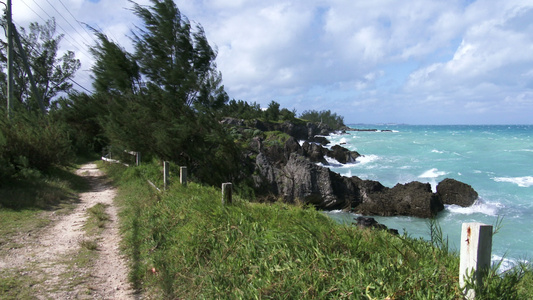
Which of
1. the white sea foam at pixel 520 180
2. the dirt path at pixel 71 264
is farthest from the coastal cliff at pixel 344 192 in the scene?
the dirt path at pixel 71 264

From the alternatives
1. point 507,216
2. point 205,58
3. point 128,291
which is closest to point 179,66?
point 205,58

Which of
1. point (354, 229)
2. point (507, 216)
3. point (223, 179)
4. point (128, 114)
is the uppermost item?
point (128, 114)

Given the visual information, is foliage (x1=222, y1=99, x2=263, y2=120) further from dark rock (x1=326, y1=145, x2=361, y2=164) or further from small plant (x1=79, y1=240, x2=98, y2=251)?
small plant (x1=79, y1=240, x2=98, y2=251)

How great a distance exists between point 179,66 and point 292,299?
14424 mm

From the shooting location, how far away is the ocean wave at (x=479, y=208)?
59.1 feet

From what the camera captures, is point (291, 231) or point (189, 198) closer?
point (291, 231)

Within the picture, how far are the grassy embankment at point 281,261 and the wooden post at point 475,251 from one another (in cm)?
10

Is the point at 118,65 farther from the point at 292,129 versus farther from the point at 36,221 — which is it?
the point at 292,129

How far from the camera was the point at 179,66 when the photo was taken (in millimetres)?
16016

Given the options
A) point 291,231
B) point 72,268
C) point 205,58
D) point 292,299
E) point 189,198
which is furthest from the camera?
point 205,58

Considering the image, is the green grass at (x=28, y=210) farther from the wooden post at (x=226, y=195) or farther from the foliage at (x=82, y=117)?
the foliage at (x=82, y=117)

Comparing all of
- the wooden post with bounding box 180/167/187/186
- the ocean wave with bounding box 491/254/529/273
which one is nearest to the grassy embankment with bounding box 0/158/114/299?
the wooden post with bounding box 180/167/187/186

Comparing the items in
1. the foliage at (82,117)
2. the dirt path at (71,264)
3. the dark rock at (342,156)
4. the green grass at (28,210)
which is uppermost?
the foliage at (82,117)

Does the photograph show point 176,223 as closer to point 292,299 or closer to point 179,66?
point 292,299
